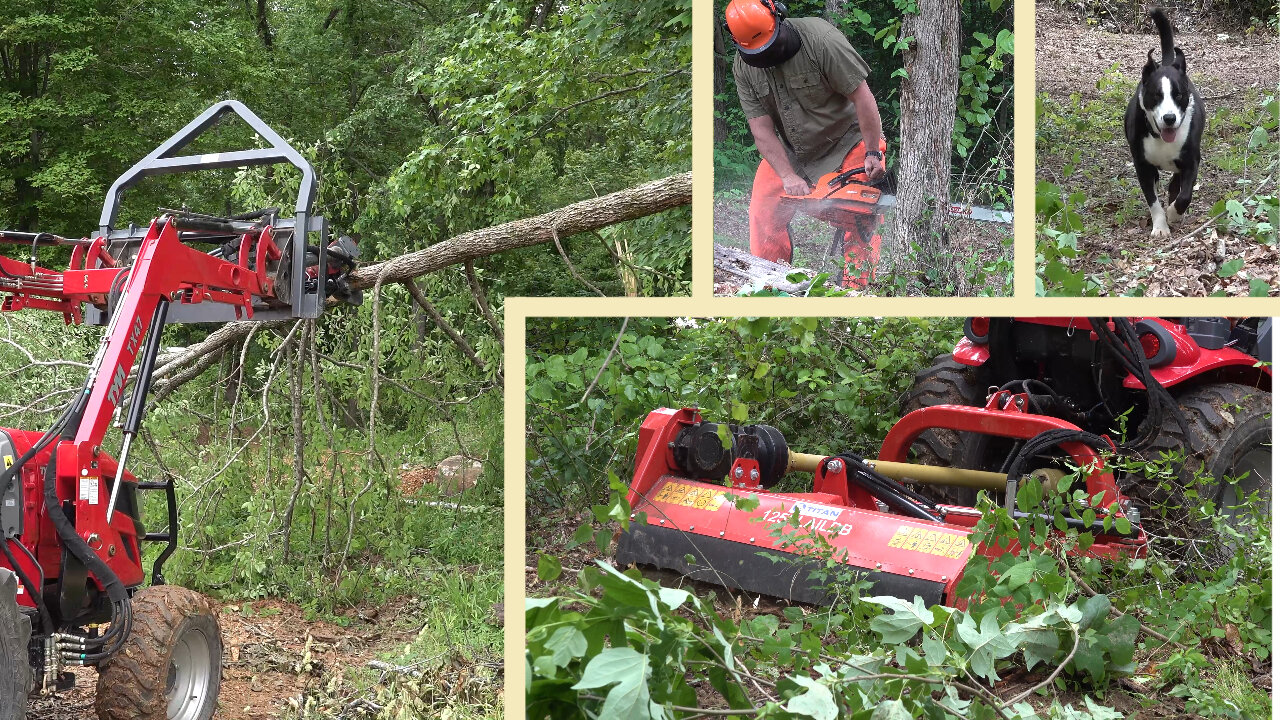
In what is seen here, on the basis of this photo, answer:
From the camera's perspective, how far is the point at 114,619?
4832 mm

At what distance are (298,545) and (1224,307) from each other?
6.55 metres

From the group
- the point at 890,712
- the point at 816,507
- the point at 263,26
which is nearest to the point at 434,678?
the point at 816,507

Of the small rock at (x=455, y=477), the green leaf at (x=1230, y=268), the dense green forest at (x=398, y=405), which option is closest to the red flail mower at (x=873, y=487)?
the dense green forest at (x=398, y=405)

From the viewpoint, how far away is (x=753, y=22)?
7.33 feet

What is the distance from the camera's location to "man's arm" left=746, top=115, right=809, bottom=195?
7.45 feet

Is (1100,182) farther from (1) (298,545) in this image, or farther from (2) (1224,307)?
(1) (298,545)

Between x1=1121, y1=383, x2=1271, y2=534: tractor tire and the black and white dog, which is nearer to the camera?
the black and white dog

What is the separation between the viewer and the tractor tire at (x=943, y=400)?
565cm

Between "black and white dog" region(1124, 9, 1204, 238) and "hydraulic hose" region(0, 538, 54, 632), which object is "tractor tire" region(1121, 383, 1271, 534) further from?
"hydraulic hose" region(0, 538, 54, 632)

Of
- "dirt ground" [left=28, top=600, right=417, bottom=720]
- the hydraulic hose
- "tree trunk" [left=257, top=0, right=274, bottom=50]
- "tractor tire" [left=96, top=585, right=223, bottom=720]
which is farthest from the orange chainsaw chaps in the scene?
"tree trunk" [left=257, top=0, right=274, bottom=50]

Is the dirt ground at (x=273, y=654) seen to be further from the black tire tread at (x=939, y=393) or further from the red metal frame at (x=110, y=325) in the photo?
the black tire tread at (x=939, y=393)

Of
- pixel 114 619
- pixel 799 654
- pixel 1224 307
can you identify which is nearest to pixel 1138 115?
pixel 1224 307

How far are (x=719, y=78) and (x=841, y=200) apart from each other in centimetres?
35

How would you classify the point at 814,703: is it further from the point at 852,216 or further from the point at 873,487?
the point at 873,487
